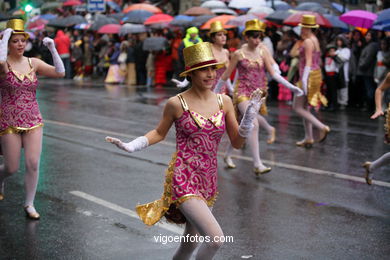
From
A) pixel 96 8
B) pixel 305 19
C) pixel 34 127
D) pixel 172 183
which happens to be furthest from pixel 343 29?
pixel 172 183

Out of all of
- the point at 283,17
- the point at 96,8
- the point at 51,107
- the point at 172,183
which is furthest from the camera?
the point at 96,8

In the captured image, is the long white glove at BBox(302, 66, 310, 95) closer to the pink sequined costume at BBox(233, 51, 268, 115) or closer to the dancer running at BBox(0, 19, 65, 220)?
the pink sequined costume at BBox(233, 51, 268, 115)

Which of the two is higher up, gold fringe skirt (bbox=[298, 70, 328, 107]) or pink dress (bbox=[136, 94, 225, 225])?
pink dress (bbox=[136, 94, 225, 225])

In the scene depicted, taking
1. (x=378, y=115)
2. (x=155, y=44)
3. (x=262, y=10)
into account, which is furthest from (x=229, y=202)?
(x=155, y=44)

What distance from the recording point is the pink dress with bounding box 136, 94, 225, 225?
479cm

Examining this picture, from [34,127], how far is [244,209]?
2.45m

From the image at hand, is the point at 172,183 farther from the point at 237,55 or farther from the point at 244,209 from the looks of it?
the point at 237,55

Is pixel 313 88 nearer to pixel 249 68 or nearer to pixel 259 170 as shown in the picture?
pixel 249 68

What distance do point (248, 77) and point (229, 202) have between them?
7.84 ft

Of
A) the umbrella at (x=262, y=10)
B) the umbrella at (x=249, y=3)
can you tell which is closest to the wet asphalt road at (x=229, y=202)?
the umbrella at (x=262, y=10)

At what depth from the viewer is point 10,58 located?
684 cm

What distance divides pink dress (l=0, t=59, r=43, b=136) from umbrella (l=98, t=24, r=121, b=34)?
19392 millimetres

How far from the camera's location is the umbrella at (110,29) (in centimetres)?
2595

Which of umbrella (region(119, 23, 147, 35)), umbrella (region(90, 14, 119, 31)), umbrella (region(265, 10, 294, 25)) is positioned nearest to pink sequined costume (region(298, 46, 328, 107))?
umbrella (region(265, 10, 294, 25))
